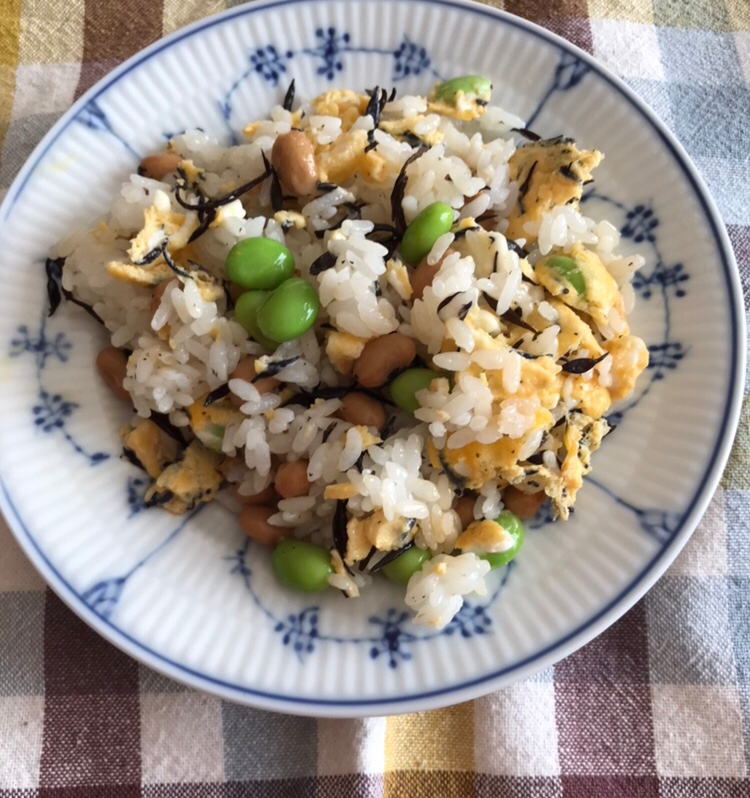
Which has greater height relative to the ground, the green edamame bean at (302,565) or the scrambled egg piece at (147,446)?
the green edamame bean at (302,565)

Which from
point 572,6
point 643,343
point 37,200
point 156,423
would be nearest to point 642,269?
point 643,343

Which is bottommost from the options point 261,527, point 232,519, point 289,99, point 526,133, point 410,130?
point 232,519

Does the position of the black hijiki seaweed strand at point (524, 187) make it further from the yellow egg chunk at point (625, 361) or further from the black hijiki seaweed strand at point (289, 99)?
the black hijiki seaweed strand at point (289, 99)

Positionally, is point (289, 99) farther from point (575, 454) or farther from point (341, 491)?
point (575, 454)

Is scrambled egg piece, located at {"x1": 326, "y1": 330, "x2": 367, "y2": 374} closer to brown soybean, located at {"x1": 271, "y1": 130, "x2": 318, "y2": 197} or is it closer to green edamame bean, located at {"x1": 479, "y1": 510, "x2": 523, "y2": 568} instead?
brown soybean, located at {"x1": 271, "y1": 130, "x2": 318, "y2": 197}

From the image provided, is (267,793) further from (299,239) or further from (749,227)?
(749,227)

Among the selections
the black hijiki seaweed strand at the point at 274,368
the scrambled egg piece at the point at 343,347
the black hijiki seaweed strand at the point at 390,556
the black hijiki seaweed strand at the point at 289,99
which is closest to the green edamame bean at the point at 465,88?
the black hijiki seaweed strand at the point at 289,99

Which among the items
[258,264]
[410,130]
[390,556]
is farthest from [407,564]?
[410,130]
